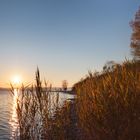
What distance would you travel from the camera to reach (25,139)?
7.46m

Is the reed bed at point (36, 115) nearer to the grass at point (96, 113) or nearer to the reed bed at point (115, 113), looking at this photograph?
the grass at point (96, 113)

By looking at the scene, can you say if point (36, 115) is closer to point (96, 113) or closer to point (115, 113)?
point (96, 113)

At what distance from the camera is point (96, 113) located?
7.09 metres

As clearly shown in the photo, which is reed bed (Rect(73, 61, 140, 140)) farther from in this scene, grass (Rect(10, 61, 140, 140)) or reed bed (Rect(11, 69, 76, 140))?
reed bed (Rect(11, 69, 76, 140))

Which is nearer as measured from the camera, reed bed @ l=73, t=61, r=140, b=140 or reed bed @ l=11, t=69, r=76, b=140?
reed bed @ l=73, t=61, r=140, b=140

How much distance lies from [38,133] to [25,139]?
55 cm

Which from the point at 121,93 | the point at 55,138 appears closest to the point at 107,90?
the point at 121,93

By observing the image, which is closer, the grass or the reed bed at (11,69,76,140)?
the grass

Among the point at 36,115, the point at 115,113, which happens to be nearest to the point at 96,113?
the point at 115,113

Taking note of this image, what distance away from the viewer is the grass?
6695 mm

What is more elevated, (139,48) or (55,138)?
(139,48)

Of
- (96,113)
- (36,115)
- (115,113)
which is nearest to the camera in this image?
(115,113)

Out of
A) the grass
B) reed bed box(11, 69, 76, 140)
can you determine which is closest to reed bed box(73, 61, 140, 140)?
the grass

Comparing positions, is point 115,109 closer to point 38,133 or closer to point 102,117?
point 102,117
